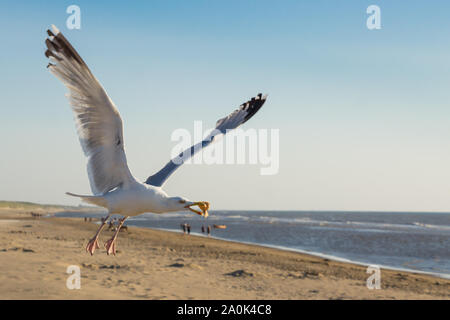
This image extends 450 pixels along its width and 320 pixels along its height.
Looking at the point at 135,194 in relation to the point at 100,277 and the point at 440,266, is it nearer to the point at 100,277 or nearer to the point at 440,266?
the point at 100,277

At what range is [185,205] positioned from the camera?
3.30 m

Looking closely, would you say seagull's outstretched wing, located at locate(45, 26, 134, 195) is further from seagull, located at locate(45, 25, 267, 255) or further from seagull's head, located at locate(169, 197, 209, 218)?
seagull's head, located at locate(169, 197, 209, 218)

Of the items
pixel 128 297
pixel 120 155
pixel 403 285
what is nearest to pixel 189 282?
pixel 128 297

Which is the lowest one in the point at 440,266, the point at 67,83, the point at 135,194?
the point at 440,266

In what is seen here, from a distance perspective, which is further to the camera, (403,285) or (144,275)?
(403,285)

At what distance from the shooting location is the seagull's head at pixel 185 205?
9.66ft

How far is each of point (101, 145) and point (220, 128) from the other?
2979 mm

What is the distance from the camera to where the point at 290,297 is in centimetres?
1366

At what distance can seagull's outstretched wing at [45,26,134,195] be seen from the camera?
420 centimetres

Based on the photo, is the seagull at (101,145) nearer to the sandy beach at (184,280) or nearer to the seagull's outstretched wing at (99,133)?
the seagull's outstretched wing at (99,133)

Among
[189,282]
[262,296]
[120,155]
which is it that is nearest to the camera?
[120,155]

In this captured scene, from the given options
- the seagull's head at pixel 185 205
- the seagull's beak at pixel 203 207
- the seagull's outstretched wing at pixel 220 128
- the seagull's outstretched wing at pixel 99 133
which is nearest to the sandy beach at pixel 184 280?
the seagull's outstretched wing at pixel 220 128

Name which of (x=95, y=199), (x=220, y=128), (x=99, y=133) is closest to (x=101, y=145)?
(x=99, y=133)
